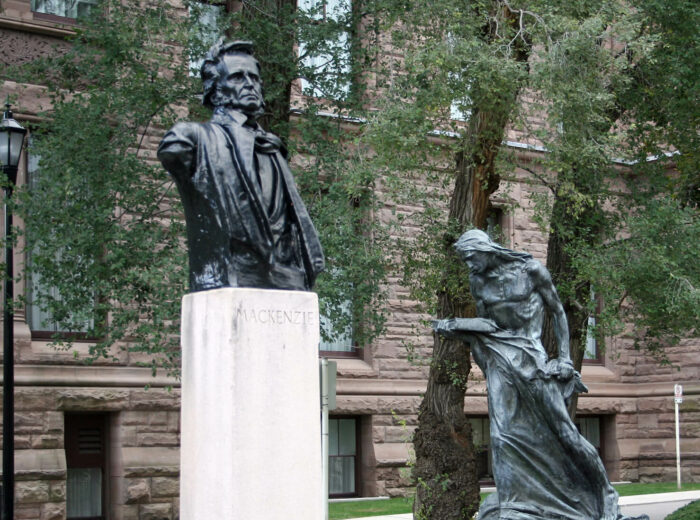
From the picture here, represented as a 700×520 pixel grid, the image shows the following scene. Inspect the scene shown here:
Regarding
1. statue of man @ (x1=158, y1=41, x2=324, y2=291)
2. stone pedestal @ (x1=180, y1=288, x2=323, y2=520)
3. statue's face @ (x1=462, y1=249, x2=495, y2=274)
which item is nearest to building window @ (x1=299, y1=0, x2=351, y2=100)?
statue's face @ (x1=462, y1=249, x2=495, y2=274)

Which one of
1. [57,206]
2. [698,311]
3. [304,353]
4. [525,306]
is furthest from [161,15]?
[304,353]

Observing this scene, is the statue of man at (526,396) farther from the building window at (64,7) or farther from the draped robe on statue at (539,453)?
the building window at (64,7)

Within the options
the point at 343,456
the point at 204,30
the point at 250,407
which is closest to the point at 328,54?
the point at 204,30

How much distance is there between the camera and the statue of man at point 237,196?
7.60 meters

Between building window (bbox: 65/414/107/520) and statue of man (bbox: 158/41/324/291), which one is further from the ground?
statue of man (bbox: 158/41/324/291)

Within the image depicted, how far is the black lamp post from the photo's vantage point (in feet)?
41.5

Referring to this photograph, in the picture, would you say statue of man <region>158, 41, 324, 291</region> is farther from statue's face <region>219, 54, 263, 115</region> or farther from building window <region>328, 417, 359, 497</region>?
building window <region>328, 417, 359, 497</region>

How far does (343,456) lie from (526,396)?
42.1 ft

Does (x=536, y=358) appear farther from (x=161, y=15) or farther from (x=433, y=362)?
(x=161, y=15)

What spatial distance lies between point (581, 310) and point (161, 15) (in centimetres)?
737

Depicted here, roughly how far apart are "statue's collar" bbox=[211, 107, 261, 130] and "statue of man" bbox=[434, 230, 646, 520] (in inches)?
154

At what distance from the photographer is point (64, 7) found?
64.9 ft

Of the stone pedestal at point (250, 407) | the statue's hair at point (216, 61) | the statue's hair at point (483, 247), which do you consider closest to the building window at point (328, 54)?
the statue's hair at point (483, 247)

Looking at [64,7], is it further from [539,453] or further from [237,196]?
[237,196]
